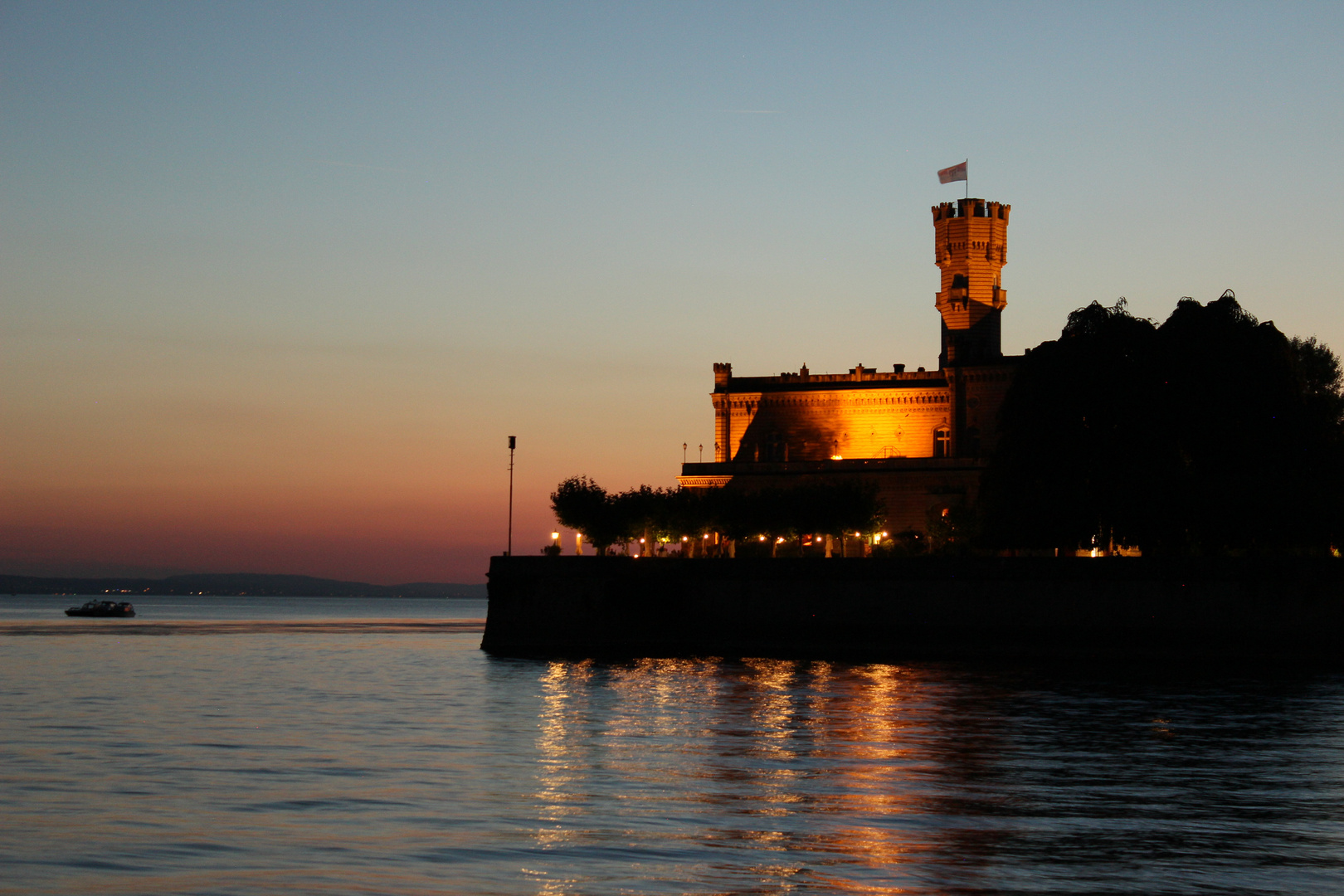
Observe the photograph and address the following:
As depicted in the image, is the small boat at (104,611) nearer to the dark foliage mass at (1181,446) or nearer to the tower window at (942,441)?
the tower window at (942,441)

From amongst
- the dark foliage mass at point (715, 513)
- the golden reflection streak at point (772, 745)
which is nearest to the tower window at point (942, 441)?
the dark foliage mass at point (715, 513)

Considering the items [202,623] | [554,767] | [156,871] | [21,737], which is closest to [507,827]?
[156,871]

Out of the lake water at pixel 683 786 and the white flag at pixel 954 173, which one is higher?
the white flag at pixel 954 173

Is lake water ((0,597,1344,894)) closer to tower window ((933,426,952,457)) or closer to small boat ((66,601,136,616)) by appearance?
tower window ((933,426,952,457))

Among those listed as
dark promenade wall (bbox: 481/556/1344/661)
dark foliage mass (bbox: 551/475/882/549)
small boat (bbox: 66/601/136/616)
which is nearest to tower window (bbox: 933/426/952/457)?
dark foliage mass (bbox: 551/475/882/549)

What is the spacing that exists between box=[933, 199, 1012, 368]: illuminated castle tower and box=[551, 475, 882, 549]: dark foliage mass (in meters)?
18.2

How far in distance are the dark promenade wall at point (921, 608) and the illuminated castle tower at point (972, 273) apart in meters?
35.1

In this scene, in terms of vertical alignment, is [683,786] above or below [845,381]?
below

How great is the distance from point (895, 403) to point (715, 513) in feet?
61.3

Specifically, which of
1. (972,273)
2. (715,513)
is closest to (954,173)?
(972,273)

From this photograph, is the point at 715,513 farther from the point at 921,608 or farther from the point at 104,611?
the point at 104,611

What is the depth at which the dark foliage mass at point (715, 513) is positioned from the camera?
79.6m

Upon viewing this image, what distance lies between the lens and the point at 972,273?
9556 cm

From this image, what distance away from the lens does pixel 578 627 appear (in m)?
67.1
